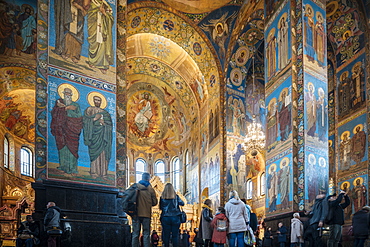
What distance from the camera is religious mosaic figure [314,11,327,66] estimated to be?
594 inches

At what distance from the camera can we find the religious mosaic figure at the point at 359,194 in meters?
17.0

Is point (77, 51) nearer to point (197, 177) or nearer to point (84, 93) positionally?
point (84, 93)

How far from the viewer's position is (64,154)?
1096 centimetres

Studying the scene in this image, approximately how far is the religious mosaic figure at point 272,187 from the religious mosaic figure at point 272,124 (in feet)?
3.11

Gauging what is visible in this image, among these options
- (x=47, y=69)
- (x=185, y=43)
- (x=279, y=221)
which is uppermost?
(x=185, y=43)

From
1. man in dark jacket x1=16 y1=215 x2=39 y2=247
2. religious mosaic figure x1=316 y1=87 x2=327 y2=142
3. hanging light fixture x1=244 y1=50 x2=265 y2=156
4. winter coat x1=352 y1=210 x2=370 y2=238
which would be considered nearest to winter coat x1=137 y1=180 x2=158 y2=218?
man in dark jacket x1=16 y1=215 x2=39 y2=247

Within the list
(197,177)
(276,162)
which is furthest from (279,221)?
(197,177)

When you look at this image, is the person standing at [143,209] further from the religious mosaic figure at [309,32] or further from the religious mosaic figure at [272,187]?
the religious mosaic figure at [309,32]

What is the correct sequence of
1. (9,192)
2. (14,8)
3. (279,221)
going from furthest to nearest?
(9,192) → (14,8) → (279,221)

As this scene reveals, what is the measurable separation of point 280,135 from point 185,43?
9.73 metres

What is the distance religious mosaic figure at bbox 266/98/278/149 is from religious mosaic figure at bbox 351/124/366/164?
14.6 feet

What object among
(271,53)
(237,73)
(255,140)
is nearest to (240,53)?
(237,73)

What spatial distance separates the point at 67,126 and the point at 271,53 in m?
8.69

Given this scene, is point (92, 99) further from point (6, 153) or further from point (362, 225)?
point (6, 153)
